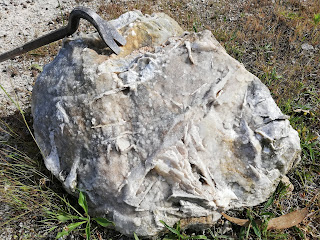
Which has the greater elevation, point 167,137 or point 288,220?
point 167,137

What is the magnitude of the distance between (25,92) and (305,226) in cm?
387

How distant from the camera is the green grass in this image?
2.71 metres

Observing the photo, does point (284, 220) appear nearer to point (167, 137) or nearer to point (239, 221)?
point (239, 221)

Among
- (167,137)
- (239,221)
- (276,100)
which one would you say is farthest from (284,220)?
(276,100)

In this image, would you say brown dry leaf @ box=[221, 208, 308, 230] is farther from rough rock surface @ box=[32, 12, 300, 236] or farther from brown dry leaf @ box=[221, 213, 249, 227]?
rough rock surface @ box=[32, 12, 300, 236]

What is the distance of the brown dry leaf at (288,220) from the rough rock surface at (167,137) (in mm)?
299

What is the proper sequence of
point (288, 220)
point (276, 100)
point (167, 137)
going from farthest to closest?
1. point (276, 100)
2. point (288, 220)
3. point (167, 137)

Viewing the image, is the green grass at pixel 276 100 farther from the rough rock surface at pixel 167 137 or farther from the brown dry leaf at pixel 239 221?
the rough rock surface at pixel 167 137

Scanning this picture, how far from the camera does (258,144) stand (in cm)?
245

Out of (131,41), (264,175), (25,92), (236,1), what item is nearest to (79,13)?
(131,41)

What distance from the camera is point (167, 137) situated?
7.94 ft

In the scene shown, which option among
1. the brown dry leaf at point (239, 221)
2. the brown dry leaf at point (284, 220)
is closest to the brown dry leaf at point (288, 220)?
the brown dry leaf at point (284, 220)

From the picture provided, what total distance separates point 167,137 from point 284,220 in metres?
1.36

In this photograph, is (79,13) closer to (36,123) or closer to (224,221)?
(36,123)
